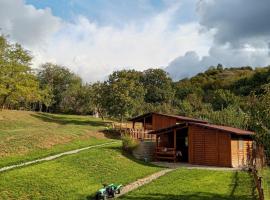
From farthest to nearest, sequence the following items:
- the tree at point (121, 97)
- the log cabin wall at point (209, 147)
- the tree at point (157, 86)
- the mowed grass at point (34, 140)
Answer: the tree at point (157, 86), the tree at point (121, 97), the log cabin wall at point (209, 147), the mowed grass at point (34, 140)

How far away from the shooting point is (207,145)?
1576 inches

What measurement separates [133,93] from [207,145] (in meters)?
28.8

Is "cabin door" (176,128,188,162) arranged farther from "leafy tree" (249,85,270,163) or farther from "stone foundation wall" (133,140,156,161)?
"leafy tree" (249,85,270,163)

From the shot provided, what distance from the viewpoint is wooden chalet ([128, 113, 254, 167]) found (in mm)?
38656

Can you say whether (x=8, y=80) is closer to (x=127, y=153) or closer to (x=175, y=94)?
(x=127, y=153)

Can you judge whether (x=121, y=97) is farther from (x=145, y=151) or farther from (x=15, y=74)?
(x=145, y=151)

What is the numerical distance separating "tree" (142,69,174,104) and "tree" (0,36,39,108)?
160 feet

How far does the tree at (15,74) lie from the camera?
59.4m

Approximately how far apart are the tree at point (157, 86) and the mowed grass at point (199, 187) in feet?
247

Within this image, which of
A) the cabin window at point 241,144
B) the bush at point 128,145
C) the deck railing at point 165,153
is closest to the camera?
the cabin window at point 241,144

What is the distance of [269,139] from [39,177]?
14.4 meters

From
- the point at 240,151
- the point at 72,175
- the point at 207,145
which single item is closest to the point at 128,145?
the point at 207,145

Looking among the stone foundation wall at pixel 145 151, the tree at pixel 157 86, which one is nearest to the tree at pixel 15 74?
the stone foundation wall at pixel 145 151

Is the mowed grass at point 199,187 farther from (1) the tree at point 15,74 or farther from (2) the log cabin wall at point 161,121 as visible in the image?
(1) the tree at point 15,74
